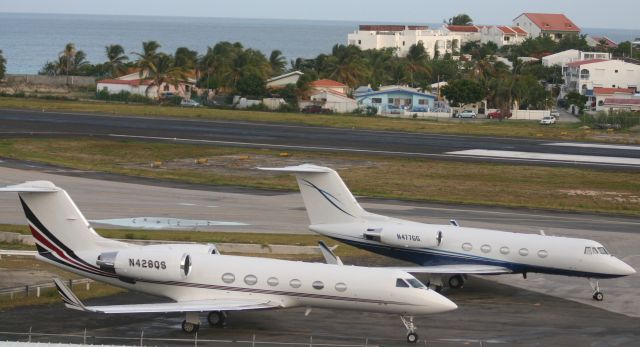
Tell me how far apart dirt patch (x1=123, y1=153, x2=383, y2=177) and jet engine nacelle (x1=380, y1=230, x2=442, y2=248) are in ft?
121

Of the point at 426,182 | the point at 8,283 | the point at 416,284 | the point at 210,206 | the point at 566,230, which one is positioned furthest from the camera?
the point at 426,182

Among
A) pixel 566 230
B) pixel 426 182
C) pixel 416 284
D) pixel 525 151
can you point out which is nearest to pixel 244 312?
pixel 416 284

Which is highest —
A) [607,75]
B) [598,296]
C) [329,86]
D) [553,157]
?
[607,75]

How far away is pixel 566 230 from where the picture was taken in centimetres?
6272

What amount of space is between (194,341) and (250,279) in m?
3.04

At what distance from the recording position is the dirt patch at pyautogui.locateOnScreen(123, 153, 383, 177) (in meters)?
85.2

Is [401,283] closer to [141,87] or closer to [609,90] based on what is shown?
[141,87]

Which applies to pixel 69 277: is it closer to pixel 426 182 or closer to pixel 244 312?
pixel 244 312

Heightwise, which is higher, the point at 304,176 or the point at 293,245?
the point at 304,176

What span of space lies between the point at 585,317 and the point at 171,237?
913 inches

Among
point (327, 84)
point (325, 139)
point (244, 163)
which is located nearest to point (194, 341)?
point (244, 163)

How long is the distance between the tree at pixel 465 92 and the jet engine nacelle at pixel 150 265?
122697 mm

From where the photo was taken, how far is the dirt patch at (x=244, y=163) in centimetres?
8525

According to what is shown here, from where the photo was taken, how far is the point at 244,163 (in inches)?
3477
